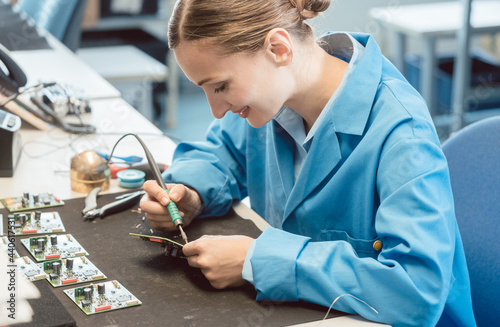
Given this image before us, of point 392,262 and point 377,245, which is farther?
point 377,245

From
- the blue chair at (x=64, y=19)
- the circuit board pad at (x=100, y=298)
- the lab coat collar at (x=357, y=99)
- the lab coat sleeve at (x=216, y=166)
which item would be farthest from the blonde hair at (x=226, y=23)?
the blue chair at (x=64, y=19)

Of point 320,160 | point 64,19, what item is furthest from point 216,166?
point 64,19

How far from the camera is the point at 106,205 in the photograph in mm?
1222

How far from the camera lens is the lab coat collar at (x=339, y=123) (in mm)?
1071

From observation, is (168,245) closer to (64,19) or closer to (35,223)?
(35,223)

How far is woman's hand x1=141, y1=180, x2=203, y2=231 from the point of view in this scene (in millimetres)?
1116

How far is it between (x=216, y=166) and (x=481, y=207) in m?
0.52

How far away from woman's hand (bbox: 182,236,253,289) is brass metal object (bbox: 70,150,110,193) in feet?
1.36

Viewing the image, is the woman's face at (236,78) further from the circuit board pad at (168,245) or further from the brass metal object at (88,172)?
the brass metal object at (88,172)

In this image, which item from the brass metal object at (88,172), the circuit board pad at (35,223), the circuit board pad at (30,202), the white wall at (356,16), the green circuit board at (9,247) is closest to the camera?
the green circuit board at (9,247)

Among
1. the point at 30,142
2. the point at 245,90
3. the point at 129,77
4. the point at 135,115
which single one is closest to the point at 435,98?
the point at 129,77

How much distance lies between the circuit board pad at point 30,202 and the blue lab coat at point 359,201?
23 centimetres

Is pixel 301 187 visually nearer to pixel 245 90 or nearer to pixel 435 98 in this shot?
pixel 245 90

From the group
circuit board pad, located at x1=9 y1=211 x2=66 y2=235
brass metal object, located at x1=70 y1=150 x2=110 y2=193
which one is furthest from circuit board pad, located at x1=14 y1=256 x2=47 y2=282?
brass metal object, located at x1=70 y1=150 x2=110 y2=193
